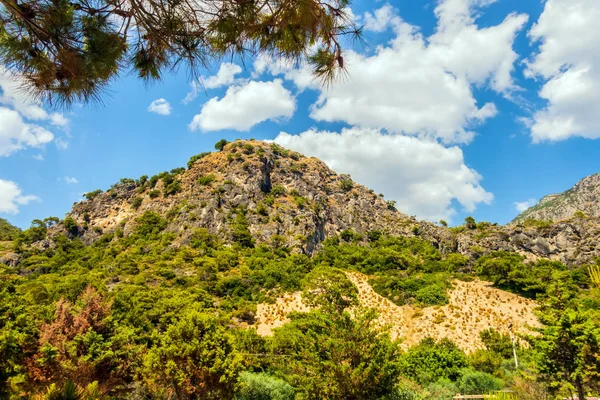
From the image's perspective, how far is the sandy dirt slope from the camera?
30.4 meters

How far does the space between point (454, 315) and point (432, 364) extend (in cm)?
1268

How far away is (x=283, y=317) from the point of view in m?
33.0

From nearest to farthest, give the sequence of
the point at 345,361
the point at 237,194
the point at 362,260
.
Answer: the point at 345,361 → the point at 362,260 → the point at 237,194

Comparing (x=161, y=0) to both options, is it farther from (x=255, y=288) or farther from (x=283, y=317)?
(x=255, y=288)

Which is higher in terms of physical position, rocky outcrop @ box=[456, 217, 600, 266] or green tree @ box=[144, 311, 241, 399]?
rocky outcrop @ box=[456, 217, 600, 266]

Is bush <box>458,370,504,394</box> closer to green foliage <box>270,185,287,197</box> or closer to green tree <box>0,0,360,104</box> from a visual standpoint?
green tree <box>0,0,360,104</box>

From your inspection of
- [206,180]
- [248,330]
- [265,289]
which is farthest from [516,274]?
[206,180]

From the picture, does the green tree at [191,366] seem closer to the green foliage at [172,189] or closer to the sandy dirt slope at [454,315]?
the sandy dirt slope at [454,315]

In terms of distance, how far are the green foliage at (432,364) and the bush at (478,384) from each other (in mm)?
1564

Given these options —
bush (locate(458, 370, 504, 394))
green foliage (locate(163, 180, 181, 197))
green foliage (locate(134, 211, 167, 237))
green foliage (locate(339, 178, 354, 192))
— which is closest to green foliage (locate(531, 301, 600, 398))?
bush (locate(458, 370, 504, 394))

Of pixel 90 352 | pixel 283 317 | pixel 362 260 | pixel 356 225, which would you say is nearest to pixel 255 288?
pixel 283 317

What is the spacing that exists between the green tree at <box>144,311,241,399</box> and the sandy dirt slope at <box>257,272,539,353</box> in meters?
17.2

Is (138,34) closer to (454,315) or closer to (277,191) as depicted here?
(454,315)

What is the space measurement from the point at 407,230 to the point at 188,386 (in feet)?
198
